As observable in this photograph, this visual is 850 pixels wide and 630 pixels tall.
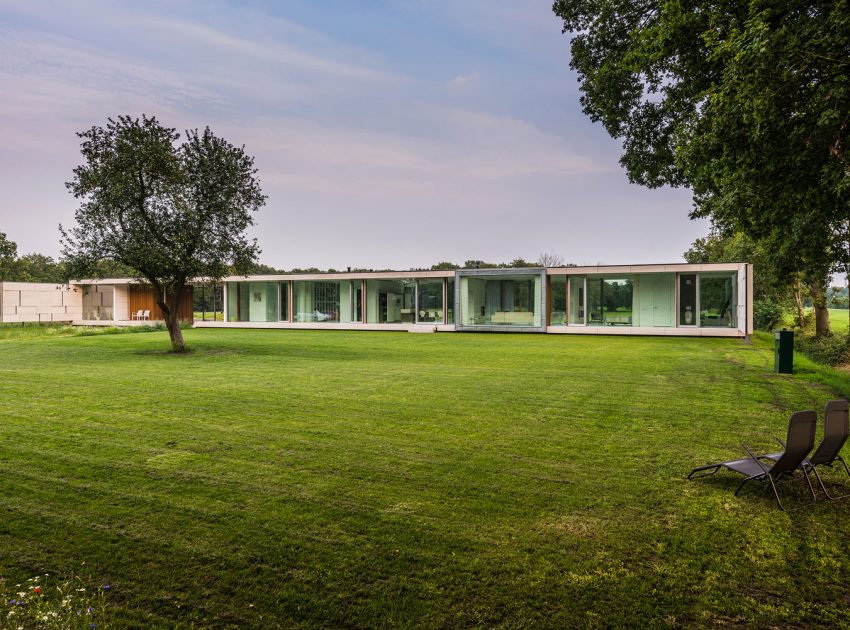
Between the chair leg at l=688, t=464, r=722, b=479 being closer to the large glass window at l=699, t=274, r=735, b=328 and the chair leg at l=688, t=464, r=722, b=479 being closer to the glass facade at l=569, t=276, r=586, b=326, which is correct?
the large glass window at l=699, t=274, r=735, b=328

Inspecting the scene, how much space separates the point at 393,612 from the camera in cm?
310

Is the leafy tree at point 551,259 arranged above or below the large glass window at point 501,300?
above

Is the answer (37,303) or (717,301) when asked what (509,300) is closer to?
(717,301)

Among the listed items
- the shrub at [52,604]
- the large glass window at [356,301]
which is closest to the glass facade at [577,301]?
the large glass window at [356,301]

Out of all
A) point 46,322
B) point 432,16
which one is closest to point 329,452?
point 432,16

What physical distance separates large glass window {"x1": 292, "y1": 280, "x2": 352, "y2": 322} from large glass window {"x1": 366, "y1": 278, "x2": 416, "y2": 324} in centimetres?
142

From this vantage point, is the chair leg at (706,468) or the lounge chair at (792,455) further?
the chair leg at (706,468)

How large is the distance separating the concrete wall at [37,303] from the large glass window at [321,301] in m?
17.3

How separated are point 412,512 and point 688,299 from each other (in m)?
25.8

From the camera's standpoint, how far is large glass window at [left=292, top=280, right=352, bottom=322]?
112ft

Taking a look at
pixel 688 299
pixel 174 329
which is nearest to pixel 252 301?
pixel 174 329

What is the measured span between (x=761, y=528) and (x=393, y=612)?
303cm

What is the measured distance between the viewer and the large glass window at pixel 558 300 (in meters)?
29.4

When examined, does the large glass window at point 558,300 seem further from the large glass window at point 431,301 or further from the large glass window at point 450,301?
the large glass window at point 431,301
